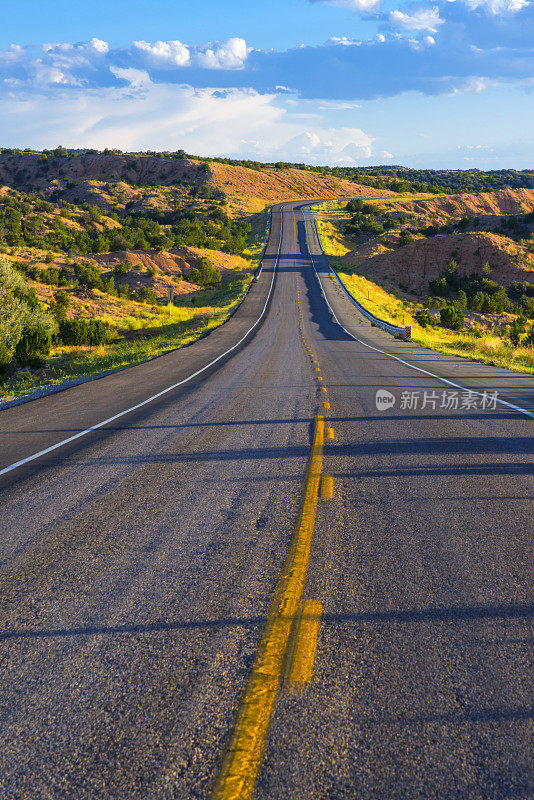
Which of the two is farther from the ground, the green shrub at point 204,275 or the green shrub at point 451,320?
the green shrub at point 204,275

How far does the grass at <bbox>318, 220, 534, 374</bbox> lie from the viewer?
21.4 m

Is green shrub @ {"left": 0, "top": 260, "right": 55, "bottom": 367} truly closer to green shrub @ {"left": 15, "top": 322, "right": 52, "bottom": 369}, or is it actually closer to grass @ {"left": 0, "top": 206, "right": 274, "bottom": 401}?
grass @ {"left": 0, "top": 206, "right": 274, "bottom": 401}

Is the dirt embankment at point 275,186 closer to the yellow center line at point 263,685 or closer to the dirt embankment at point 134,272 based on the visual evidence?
the dirt embankment at point 134,272

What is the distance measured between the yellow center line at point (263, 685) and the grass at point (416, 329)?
15725 mm

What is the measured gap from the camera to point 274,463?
6465 mm

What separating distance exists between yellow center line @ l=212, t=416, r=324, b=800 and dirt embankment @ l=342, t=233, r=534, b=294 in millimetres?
62303

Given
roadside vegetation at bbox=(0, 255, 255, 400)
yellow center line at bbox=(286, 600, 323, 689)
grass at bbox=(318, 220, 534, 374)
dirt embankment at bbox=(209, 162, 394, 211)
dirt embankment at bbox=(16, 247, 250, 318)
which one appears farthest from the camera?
dirt embankment at bbox=(209, 162, 394, 211)

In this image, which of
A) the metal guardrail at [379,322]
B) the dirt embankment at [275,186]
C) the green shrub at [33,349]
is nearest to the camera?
the green shrub at [33,349]

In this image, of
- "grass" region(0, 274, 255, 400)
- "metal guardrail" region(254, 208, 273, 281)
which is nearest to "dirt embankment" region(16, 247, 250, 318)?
"grass" region(0, 274, 255, 400)

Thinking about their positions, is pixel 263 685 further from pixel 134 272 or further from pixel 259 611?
pixel 134 272

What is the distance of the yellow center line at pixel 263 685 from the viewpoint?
211 centimetres

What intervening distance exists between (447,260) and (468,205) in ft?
163

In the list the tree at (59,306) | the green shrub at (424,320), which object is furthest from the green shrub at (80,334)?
the green shrub at (424,320)

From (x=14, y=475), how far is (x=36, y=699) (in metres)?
4.16
